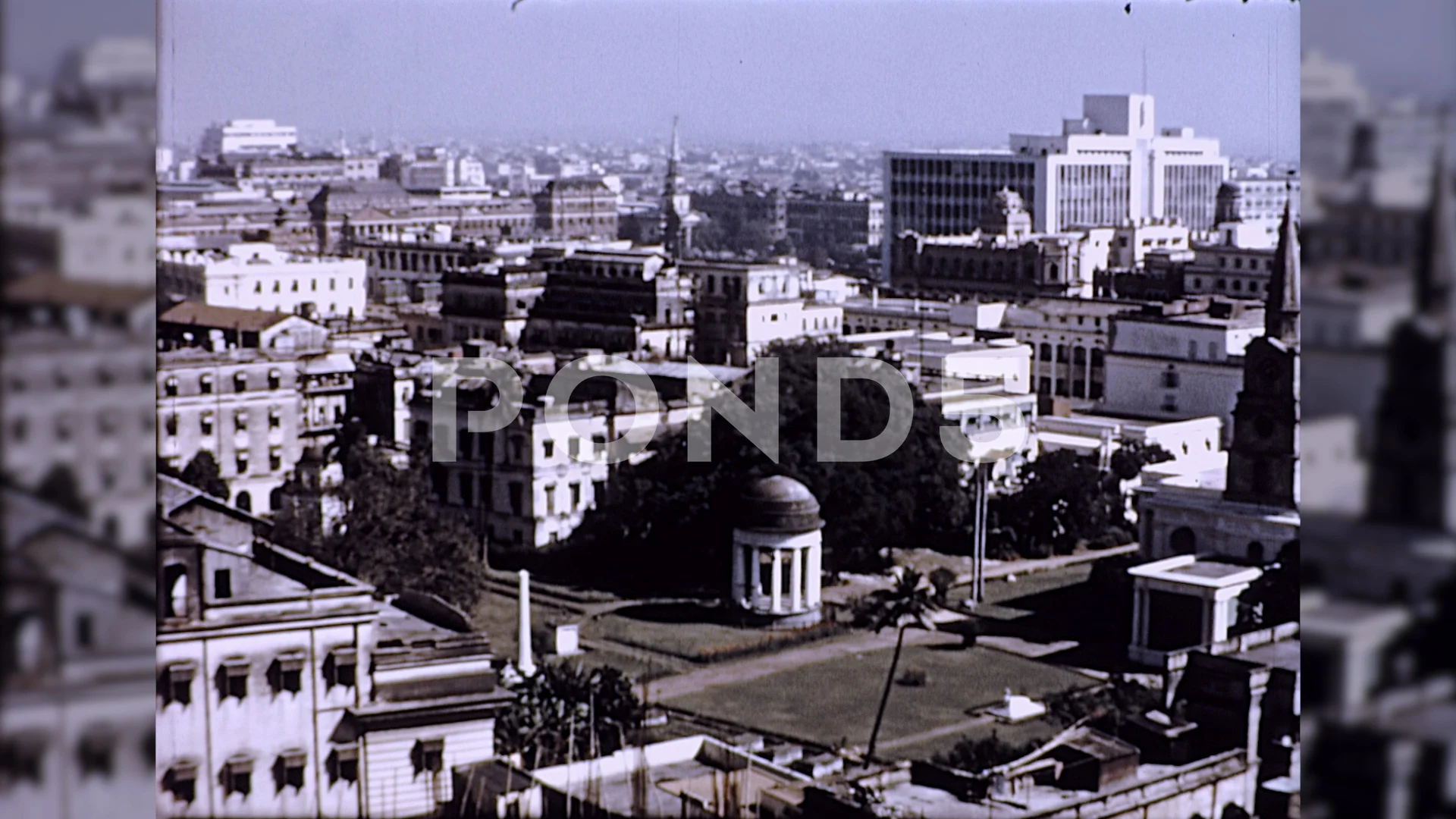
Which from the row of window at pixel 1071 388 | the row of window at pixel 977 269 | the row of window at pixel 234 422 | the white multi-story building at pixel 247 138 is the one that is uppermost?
the white multi-story building at pixel 247 138

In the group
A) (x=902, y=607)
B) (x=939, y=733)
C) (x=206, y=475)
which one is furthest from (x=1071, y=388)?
(x=206, y=475)

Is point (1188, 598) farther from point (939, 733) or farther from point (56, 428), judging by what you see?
point (56, 428)

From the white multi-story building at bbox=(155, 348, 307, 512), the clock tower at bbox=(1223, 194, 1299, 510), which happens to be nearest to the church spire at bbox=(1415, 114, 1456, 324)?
the clock tower at bbox=(1223, 194, 1299, 510)

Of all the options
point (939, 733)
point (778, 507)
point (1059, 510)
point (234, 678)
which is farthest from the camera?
point (1059, 510)

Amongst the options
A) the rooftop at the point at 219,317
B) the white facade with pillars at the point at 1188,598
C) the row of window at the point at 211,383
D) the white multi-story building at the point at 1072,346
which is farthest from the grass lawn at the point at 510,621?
the white multi-story building at the point at 1072,346

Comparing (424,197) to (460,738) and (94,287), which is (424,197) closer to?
(460,738)

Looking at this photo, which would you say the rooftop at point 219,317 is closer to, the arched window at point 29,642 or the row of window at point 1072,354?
the row of window at point 1072,354
